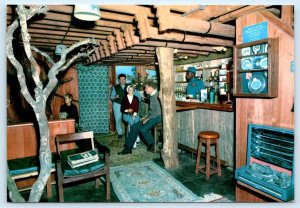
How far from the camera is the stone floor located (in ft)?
12.0

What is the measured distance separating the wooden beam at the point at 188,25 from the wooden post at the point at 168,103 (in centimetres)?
125

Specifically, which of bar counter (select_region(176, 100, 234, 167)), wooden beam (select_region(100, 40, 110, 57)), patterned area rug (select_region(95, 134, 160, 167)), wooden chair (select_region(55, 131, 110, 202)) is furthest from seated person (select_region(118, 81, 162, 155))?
wooden chair (select_region(55, 131, 110, 202))

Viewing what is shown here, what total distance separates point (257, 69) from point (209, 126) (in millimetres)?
2354

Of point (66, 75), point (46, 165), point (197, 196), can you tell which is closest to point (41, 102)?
point (46, 165)

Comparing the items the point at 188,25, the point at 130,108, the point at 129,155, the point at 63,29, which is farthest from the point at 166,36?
the point at 129,155

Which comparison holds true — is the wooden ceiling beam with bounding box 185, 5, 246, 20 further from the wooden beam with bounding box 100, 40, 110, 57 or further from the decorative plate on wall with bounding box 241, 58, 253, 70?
the wooden beam with bounding box 100, 40, 110, 57

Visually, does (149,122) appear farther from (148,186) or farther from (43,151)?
(43,151)

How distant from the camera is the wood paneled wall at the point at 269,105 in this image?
2629 mm

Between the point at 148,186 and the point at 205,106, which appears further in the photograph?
the point at 205,106

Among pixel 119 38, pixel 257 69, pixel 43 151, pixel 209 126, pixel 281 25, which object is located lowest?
pixel 209 126

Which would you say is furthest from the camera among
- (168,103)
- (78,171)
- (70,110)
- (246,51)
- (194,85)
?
(70,110)

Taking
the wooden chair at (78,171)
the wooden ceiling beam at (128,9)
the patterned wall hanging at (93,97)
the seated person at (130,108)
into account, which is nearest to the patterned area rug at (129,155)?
the seated person at (130,108)

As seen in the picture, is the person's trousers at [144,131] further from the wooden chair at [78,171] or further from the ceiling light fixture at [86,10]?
the ceiling light fixture at [86,10]

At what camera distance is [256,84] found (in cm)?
291
